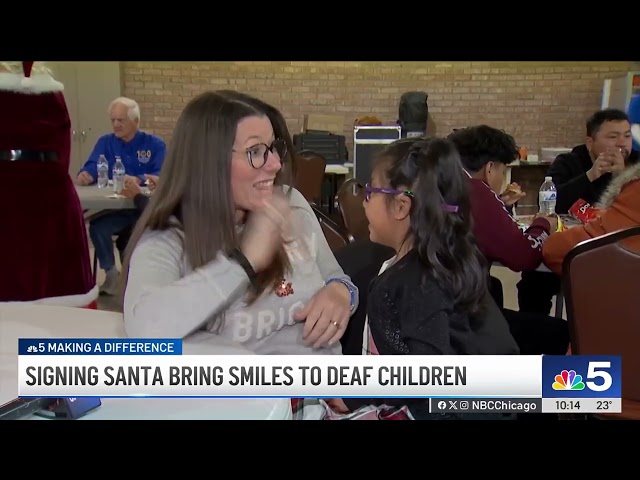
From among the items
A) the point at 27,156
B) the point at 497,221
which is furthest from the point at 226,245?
the point at 497,221

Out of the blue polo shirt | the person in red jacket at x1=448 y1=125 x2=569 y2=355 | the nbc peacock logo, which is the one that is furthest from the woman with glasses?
the blue polo shirt

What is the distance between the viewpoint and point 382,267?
1122 millimetres

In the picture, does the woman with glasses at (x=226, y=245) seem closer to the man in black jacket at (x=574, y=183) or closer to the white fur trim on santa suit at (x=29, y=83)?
the white fur trim on santa suit at (x=29, y=83)

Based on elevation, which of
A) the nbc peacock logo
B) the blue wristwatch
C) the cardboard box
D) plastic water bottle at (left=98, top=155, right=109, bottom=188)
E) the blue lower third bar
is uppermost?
the cardboard box

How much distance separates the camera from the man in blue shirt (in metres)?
2.51

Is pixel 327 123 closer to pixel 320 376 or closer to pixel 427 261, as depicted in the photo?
pixel 427 261

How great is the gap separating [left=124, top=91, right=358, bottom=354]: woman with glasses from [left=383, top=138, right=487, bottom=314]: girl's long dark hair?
0.21m

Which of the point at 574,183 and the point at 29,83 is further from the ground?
the point at 29,83

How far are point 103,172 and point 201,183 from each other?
201 cm

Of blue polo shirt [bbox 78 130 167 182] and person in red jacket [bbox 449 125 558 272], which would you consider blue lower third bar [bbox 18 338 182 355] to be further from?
blue polo shirt [bbox 78 130 167 182]

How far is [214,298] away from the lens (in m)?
0.80
